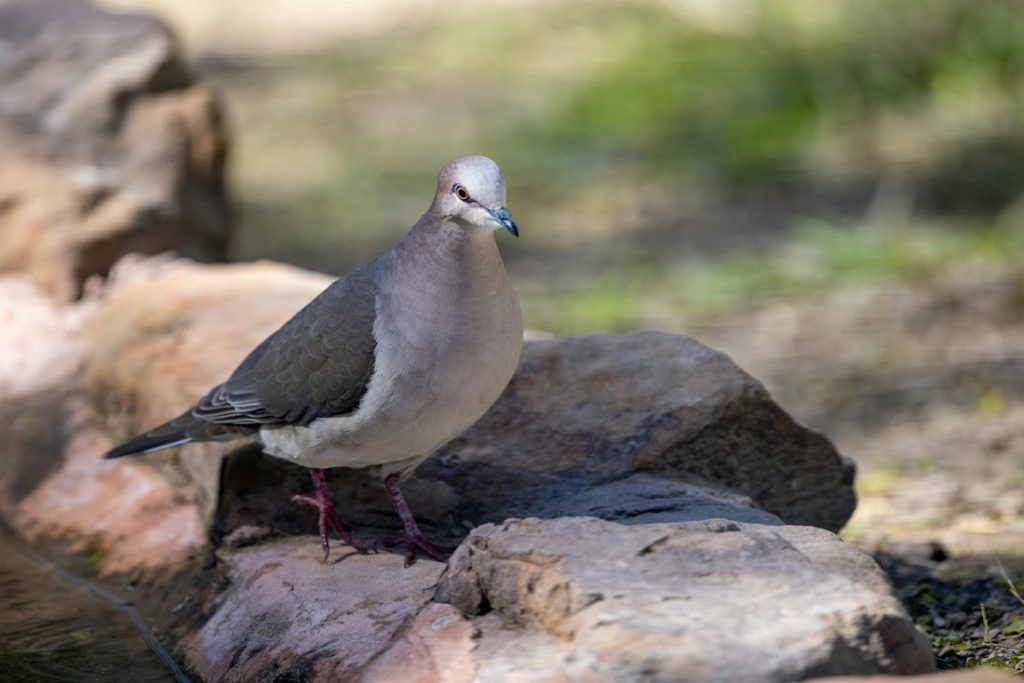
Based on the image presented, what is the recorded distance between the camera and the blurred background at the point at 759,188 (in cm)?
514

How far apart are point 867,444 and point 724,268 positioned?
2049 mm

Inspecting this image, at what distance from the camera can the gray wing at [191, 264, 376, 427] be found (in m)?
3.50

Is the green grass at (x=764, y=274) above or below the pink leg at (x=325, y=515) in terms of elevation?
above

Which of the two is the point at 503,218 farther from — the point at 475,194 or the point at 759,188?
the point at 759,188

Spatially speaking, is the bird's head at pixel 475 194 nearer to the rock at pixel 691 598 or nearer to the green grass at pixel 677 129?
the rock at pixel 691 598

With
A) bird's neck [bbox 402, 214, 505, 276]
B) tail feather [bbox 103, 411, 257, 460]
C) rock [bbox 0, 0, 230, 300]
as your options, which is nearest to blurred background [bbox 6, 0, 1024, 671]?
rock [bbox 0, 0, 230, 300]

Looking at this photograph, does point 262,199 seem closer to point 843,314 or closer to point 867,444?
point 843,314

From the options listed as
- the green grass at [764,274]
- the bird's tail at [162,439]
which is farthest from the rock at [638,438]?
the green grass at [764,274]

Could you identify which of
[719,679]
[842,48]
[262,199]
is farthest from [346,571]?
[842,48]

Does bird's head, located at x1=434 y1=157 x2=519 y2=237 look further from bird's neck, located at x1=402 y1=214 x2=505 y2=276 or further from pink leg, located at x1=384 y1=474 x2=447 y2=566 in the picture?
pink leg, located at x1=384 y1=474 x2=447 y2=566

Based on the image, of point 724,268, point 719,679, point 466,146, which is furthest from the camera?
point 466,146

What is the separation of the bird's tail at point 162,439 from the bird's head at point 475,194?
1.02 metres

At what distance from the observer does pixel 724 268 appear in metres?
7.14

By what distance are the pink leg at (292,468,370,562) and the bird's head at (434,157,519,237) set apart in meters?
0.84
